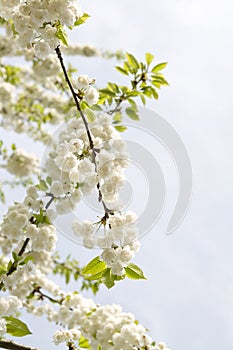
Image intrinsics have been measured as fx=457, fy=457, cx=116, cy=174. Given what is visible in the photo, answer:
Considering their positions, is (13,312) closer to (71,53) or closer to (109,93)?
(109,93)

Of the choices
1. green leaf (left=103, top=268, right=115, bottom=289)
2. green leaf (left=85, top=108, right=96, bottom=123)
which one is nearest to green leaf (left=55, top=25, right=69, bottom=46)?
green leaf (left=85, top=108, right=96, bottom=123)

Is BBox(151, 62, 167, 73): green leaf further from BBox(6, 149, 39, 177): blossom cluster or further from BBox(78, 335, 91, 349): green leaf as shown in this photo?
BBox(6, 149, 39, 177): blossom cluster

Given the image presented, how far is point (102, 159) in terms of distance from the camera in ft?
8.09

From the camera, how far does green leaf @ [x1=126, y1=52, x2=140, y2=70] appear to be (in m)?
3.54

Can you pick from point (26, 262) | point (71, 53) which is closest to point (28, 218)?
point (26, 262)

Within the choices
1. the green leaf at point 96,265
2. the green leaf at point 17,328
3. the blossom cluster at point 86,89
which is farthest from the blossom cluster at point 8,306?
the blossom cluster at point 86,89

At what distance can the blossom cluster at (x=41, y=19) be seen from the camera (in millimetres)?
2338

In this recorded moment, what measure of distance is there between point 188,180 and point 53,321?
2205 millimetres

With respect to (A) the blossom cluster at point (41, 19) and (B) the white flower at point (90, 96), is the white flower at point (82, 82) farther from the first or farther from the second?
(A) the blossom cluster at point (41, 19)

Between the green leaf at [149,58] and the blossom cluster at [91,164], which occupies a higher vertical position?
the green leaf at [149,58]

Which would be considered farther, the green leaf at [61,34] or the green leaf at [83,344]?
the green leaf at [83,344]

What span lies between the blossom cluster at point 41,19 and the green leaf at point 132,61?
1117 millimetres

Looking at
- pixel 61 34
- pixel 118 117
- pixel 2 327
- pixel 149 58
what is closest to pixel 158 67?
pixel 149 58

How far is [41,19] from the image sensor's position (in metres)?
2.36
